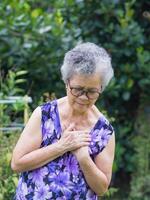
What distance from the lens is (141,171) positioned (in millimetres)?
9773

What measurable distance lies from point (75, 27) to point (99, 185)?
4873mm

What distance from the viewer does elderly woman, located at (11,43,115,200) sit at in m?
3.85

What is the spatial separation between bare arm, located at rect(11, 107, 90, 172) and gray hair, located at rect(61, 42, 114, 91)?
29 centimetres

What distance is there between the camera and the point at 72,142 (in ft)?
12.9

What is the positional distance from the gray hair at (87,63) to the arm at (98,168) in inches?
14.1

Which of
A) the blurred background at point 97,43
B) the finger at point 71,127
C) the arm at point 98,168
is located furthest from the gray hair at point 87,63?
the blurred background at point 97,43

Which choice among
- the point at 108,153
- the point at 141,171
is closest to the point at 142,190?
the point at 141,171

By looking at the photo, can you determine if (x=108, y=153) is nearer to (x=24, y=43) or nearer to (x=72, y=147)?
(x=72, y=147)

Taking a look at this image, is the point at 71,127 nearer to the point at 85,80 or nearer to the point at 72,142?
the point at 72,142

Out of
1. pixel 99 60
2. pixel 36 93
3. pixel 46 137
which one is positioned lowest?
pixel 46 137

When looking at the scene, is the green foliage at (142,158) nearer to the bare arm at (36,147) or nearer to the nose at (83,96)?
the bare arm at (36,147)

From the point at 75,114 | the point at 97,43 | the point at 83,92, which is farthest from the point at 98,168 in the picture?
the point at 97,43

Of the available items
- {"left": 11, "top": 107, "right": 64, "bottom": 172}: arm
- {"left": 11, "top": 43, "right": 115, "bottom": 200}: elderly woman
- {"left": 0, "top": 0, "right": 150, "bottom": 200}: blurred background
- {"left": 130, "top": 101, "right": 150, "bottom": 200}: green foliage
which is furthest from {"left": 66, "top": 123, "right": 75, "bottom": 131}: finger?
{"left": 130, "top": 101, "right": 150, "bottom": 200}: green foliage

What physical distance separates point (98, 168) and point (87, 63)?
543 mm
